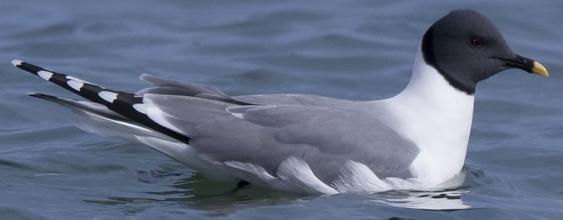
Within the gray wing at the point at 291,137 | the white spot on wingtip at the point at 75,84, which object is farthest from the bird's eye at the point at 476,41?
the white spot on wingtip at the point at 75,84

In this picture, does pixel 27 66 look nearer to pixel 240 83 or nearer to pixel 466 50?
pixel 466 50

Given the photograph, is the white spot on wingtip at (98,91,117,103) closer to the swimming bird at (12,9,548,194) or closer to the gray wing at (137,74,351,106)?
the swimming bird at (12,9,548,194)

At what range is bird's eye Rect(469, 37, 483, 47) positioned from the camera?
27.3ft

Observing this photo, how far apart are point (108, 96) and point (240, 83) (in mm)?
3471

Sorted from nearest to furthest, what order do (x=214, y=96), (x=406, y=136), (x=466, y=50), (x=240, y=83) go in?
(x=406, y=136)
(x=214, y=96)
(x=466, y=50)
(x=240, y=83)

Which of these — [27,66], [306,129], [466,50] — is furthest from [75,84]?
[466,50]

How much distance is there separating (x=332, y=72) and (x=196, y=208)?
13.4 ft

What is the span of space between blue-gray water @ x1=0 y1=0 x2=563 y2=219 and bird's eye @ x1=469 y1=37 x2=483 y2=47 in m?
0.87

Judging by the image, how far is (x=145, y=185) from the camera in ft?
27.6

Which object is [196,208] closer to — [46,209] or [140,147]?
[46,209]

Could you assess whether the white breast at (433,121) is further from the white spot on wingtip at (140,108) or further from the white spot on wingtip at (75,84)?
the white spot on wingtip at (75,84)

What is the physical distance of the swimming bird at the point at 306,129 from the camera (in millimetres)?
7910

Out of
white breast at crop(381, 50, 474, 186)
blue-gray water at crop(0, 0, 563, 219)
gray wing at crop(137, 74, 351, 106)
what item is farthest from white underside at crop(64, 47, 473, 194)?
gray wing at crop(137, 74, 351, 106)

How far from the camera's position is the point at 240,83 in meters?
11.4
